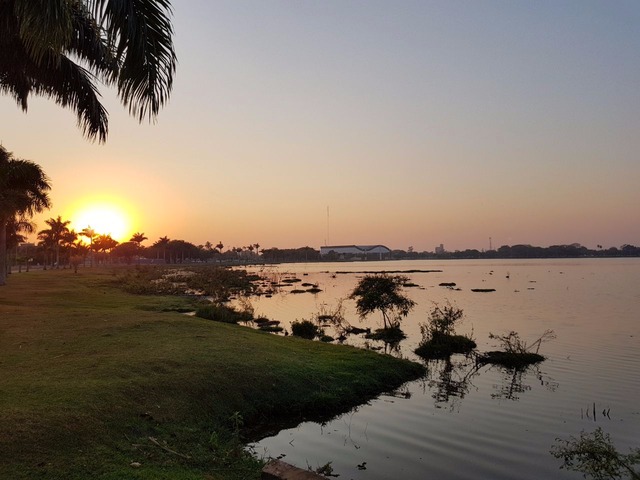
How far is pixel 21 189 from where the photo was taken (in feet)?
134

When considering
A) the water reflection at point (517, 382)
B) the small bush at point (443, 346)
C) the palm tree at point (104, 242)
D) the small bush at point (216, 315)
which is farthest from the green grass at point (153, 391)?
the palm tree at point (104, 242)

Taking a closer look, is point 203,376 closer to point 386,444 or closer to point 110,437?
point 110,437

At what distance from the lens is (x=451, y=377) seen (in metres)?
20.3

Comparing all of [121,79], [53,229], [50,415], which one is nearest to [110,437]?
[50,415]

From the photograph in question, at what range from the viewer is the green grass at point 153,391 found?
8.08m

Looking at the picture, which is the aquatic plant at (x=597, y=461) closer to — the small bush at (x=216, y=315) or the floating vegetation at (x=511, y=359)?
the floating vegetation at (x=511, y=359)

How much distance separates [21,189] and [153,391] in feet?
124

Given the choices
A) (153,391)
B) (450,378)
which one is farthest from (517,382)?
(153,391)

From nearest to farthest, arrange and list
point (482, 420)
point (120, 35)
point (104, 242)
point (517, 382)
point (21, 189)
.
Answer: point (120, 35) < point (482, 420) < point (517, 382) < point (21, 189) < point (104, 242)

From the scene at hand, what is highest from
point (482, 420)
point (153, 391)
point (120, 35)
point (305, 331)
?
point (120, 35)

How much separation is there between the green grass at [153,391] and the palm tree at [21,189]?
58.7 feet

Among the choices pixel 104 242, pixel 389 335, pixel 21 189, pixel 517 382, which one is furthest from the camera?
pixel 104 242

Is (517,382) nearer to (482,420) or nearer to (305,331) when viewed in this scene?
(482,420)

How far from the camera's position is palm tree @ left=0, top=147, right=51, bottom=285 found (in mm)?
35500
